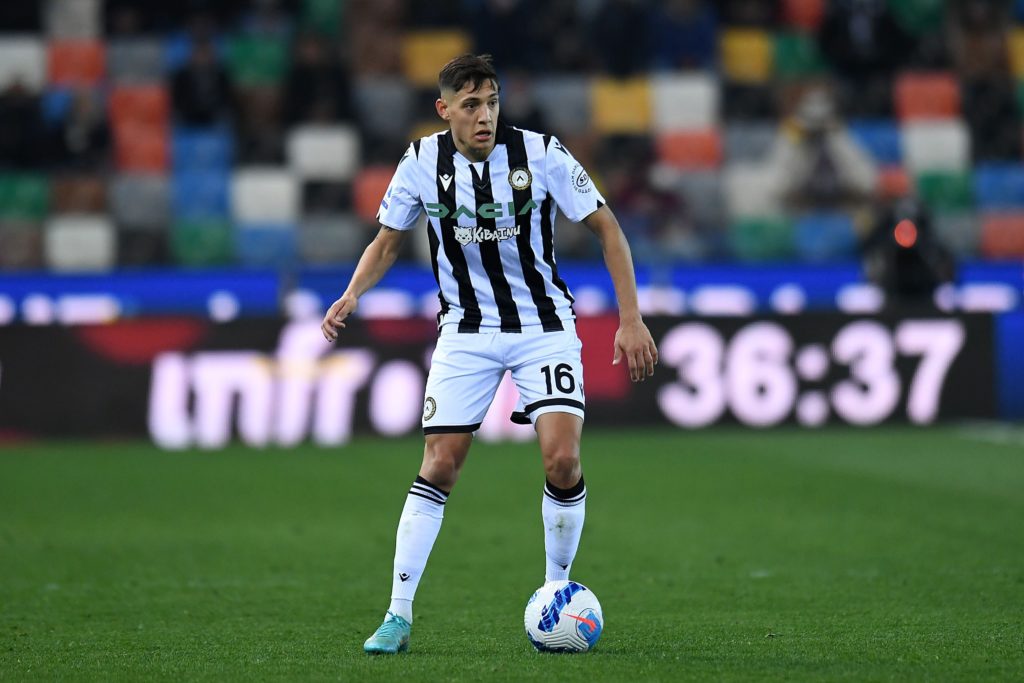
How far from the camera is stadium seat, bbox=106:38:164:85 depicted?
18.9m

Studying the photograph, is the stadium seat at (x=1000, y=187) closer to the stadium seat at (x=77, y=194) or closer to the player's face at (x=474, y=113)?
the stadium seat at (x=77, y=194)

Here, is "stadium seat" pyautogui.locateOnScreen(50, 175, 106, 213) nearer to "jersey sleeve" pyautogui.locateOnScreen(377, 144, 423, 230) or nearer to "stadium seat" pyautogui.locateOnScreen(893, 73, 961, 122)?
"stadium seat" pyautogui.locateOnScreen(893, 73, 961, 122)

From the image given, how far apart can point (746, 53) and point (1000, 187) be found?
3.43 metres

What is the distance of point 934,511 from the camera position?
943 cm

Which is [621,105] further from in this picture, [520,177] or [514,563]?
[520,177]

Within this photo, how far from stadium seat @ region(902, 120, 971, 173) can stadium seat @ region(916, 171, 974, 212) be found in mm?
192

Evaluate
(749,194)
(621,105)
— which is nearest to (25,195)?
(621,105)

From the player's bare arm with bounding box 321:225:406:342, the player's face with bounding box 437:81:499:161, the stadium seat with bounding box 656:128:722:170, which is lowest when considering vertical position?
the player's bare arm with bounding box 321:225:406:342

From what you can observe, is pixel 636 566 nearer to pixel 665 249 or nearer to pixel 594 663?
pixel 594 663

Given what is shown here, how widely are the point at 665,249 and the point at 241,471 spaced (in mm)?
6226

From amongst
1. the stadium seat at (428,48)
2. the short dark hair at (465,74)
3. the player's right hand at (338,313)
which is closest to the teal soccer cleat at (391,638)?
the player's right hand at (338,313)

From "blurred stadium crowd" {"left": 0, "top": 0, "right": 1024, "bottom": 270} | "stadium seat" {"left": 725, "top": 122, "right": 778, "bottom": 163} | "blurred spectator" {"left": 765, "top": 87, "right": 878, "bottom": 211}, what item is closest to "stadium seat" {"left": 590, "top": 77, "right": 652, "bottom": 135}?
"blurred stadium crowd" {"left": 0, "top": 0, "right": 1024, "bottom": 270}

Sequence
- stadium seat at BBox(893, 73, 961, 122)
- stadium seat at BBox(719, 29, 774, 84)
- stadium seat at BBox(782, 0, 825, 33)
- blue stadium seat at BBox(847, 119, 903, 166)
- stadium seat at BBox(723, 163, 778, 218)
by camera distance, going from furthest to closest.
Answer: stadium seat at BBox(782, 0, 825, 33)
stadium seat at BBox(719, 29, 774, 84)
stadium seat at BBox(893, 73, 961, 122)
blue stadium seat at BBox(847, 119, 903, 166)
stadium seat at BBox(723, 163, 778, 218)

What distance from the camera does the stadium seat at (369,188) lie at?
58.7 ft
